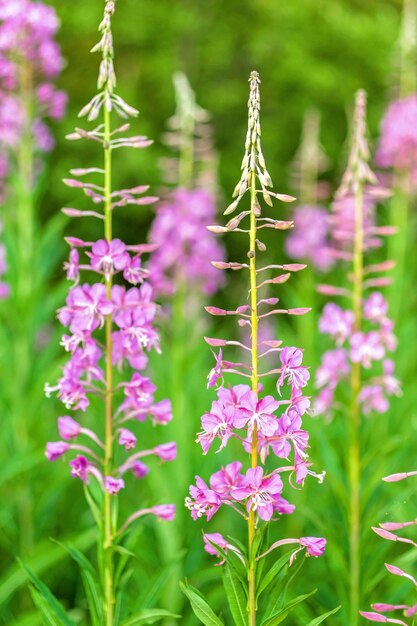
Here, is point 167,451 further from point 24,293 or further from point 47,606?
point 24,293

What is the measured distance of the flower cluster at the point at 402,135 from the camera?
313 inches

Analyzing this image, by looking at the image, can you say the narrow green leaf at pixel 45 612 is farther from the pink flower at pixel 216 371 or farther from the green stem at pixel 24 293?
the green stem at pixel 24 293

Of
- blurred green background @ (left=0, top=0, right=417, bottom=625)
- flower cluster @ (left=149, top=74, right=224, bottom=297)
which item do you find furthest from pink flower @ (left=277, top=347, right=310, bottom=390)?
blurred green background @ (left=0, top=0, right=417, bottom=625)

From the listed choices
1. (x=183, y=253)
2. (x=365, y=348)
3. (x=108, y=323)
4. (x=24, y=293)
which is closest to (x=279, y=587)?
(x=108, y=323)

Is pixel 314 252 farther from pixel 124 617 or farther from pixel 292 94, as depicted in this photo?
pixel 292 94

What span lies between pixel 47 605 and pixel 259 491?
0.80 m

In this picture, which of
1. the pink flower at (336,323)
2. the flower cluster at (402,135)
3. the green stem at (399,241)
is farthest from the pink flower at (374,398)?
the flower cluster at (402,135)

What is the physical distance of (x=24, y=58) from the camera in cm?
540

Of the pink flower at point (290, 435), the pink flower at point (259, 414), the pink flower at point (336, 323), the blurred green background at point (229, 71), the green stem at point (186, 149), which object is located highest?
the blurred green background at point (229, 71)

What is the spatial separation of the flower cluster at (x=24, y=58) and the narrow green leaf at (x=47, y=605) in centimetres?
331

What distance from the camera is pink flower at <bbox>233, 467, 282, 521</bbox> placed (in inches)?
87.7

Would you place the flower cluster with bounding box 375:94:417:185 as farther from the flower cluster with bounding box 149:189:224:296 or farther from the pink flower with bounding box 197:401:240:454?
the pink flower with bounding box 197:401:240:454

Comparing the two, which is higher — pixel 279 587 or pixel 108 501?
pixel 108 501

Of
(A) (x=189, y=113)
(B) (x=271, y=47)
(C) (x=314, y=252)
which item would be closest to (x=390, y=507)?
(A) (x=189, y=113)
